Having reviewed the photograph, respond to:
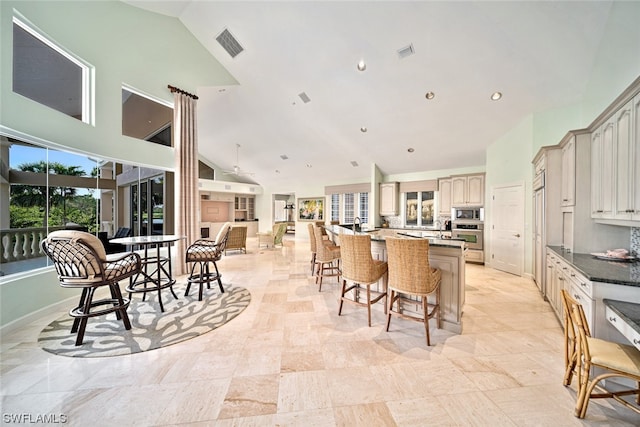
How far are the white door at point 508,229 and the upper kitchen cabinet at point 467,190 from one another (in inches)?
24.8

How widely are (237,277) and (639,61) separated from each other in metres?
6.36

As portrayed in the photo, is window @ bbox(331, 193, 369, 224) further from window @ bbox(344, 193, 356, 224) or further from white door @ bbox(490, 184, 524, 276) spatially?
white door @ bbox(490, 184, 524, 276)

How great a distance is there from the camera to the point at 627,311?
5.18ft

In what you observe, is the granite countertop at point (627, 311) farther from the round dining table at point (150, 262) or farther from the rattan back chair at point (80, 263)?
the round dining table at point (150, 262)

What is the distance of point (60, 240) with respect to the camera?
2277 millimetres

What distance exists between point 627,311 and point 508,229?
406 cm

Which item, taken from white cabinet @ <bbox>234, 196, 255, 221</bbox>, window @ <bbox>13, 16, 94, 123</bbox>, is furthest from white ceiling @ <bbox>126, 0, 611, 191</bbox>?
white cabinet @ <bbox>234, 196, 255, 221</bbox>

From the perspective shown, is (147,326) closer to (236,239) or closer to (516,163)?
(236,239)

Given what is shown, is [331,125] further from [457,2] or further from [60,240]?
[60,240]

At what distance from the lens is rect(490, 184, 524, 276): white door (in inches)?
191

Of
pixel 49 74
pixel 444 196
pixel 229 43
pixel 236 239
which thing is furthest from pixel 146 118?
pixel 444 196

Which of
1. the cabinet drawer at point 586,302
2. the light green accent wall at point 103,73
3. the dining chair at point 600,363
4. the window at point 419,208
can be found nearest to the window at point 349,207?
the window at point 419,208

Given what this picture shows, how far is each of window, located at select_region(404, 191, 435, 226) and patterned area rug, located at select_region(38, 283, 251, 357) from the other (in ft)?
18.5

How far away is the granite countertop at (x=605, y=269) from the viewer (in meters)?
1.76
